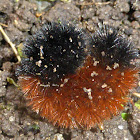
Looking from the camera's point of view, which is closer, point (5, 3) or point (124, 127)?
point (124, 127)

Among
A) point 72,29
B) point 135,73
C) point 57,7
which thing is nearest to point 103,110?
point 135,73

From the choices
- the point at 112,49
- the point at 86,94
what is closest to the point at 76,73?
the point at 86,94

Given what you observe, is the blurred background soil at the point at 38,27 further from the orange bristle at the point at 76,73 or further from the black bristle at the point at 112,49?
the black bristle at the point at 112,49

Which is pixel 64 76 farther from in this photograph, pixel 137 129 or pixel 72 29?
pixel 137 129

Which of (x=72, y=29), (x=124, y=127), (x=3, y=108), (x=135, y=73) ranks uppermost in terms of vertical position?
(x=72, y=29)

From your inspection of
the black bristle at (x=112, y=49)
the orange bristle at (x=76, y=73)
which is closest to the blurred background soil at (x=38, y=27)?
the orange bristle at (x=76, y=73)
